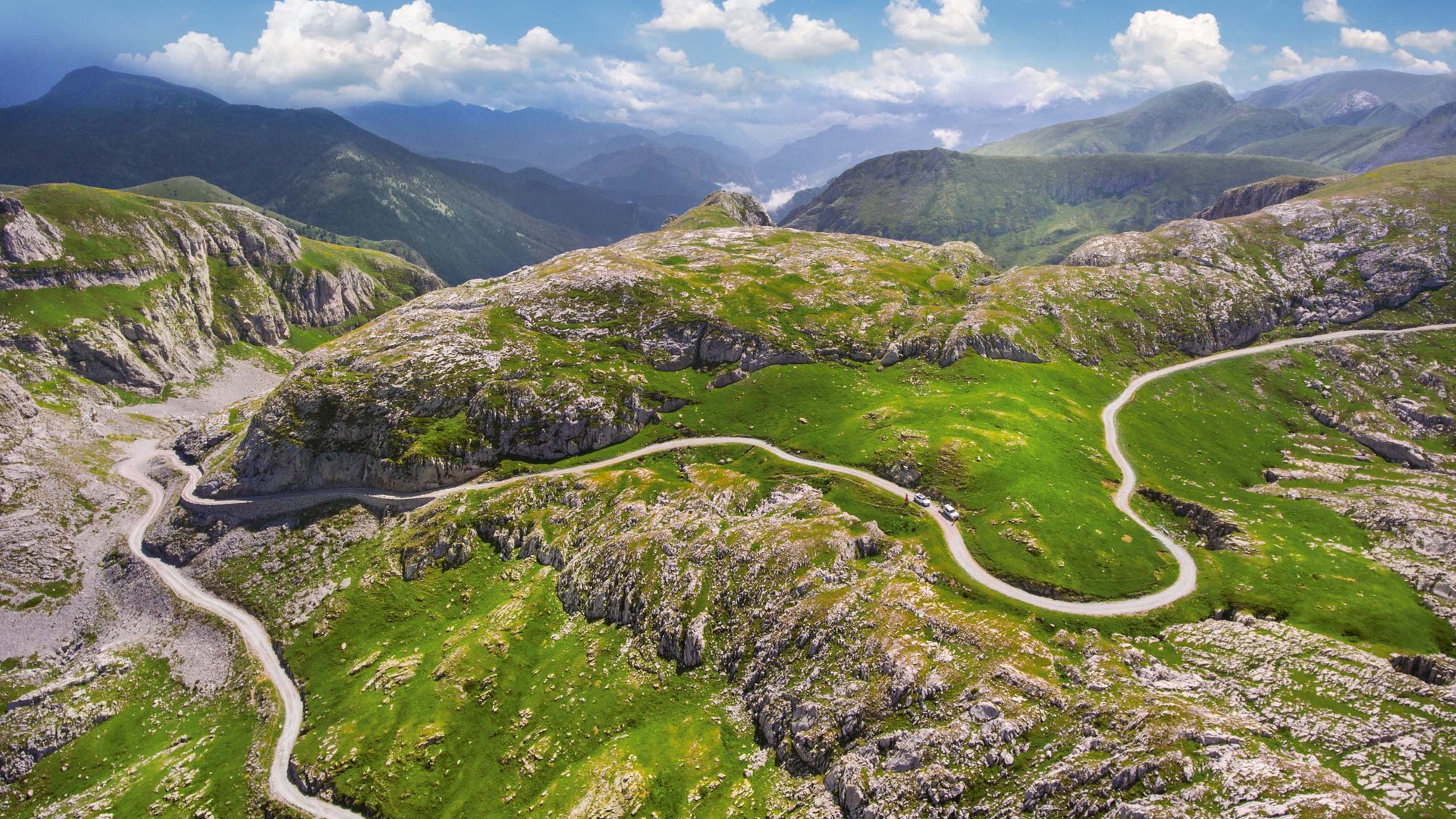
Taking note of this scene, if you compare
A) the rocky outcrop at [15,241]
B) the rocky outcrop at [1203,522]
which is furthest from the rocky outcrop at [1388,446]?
the rocky outcrop at [15,241]

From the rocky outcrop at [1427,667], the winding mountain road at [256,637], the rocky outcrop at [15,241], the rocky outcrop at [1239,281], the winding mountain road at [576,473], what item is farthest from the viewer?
the rocky outcrop at [15,241]

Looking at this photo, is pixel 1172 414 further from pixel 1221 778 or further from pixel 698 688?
pixel 698 688

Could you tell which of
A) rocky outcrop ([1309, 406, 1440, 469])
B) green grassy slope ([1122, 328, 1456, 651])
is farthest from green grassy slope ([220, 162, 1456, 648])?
rocky outcrop ([1309, 406, 1440, 469])

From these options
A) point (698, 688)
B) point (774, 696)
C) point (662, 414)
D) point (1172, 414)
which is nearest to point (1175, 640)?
point (774, 696)

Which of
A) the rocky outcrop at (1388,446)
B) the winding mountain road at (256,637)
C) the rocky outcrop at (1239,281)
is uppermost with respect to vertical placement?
the rocky outcrop at (1239,281)

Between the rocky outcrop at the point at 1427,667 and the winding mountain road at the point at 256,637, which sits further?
the winding mountain road at the point at 256,637

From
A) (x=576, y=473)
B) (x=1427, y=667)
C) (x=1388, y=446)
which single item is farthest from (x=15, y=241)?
(x=1388, y=446)

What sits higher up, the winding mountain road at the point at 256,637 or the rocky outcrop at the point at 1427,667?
the rocky outcrop at the point at 1427,667

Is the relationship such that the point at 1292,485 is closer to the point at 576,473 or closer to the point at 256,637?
the point at 576,473

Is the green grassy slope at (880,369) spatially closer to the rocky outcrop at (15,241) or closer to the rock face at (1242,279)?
the rock face at (1242,279)
